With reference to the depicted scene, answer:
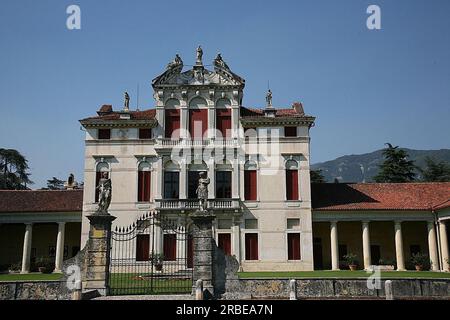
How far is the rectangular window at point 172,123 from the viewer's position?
37031mm

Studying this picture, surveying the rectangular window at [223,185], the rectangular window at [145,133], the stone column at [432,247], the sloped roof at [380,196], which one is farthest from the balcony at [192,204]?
the stone column at [432,247]

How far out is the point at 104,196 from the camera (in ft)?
62.1

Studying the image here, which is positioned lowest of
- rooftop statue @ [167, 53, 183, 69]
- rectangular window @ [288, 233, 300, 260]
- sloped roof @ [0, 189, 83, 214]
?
rectangular window @ [288, 233, 300, 260]

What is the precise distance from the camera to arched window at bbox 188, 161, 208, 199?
3625 cm

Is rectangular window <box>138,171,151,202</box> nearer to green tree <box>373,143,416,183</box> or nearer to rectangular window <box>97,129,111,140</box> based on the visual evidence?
rectangular window <box>97,129,111,140</box>

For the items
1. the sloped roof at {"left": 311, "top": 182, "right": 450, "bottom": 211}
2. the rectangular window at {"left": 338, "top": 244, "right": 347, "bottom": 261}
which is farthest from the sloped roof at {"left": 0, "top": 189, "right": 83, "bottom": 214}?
the rectangular window at {"left": 338, "top": 244, "right": 347, "bottom": 261}

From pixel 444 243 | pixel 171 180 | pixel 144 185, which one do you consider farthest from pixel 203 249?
pixel 444 243

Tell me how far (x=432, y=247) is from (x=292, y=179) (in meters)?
12.4

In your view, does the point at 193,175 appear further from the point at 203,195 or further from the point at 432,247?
the point at 432,247

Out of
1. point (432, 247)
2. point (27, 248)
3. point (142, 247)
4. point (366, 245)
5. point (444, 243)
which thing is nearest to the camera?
point (444, 243)

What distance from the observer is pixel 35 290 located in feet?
57.8
